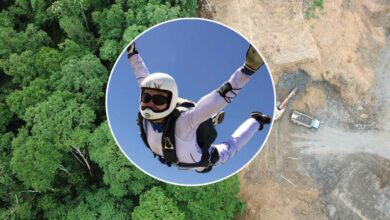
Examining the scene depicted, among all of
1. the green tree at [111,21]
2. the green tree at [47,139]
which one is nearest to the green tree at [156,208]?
the green tree at [47,139]

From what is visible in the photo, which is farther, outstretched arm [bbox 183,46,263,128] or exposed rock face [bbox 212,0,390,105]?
exposed rock face [bbox 212,0,390,105]

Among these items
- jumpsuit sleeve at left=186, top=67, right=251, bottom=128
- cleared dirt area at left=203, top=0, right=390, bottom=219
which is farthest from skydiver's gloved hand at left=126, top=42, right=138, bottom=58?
cleared dirt area at left=203, top=0, right=390, bottom=219

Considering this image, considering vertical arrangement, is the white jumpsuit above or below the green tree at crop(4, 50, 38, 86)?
above

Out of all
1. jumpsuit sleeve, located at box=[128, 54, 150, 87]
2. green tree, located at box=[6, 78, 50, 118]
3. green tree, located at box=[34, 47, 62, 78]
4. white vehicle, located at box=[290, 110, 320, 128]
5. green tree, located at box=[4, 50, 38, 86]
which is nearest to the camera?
jumpsuit sleeve, located at box=[128, 54, 150, 87]

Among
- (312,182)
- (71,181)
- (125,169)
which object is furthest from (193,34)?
(312,182)

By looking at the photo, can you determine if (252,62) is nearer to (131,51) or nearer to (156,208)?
(131,51)

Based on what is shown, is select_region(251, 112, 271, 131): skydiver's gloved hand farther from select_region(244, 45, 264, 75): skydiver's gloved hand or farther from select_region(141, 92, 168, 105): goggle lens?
select_region(141, 92, 168, 105): goggle lens

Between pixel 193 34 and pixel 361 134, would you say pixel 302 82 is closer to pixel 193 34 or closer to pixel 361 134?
pixel 361 134
